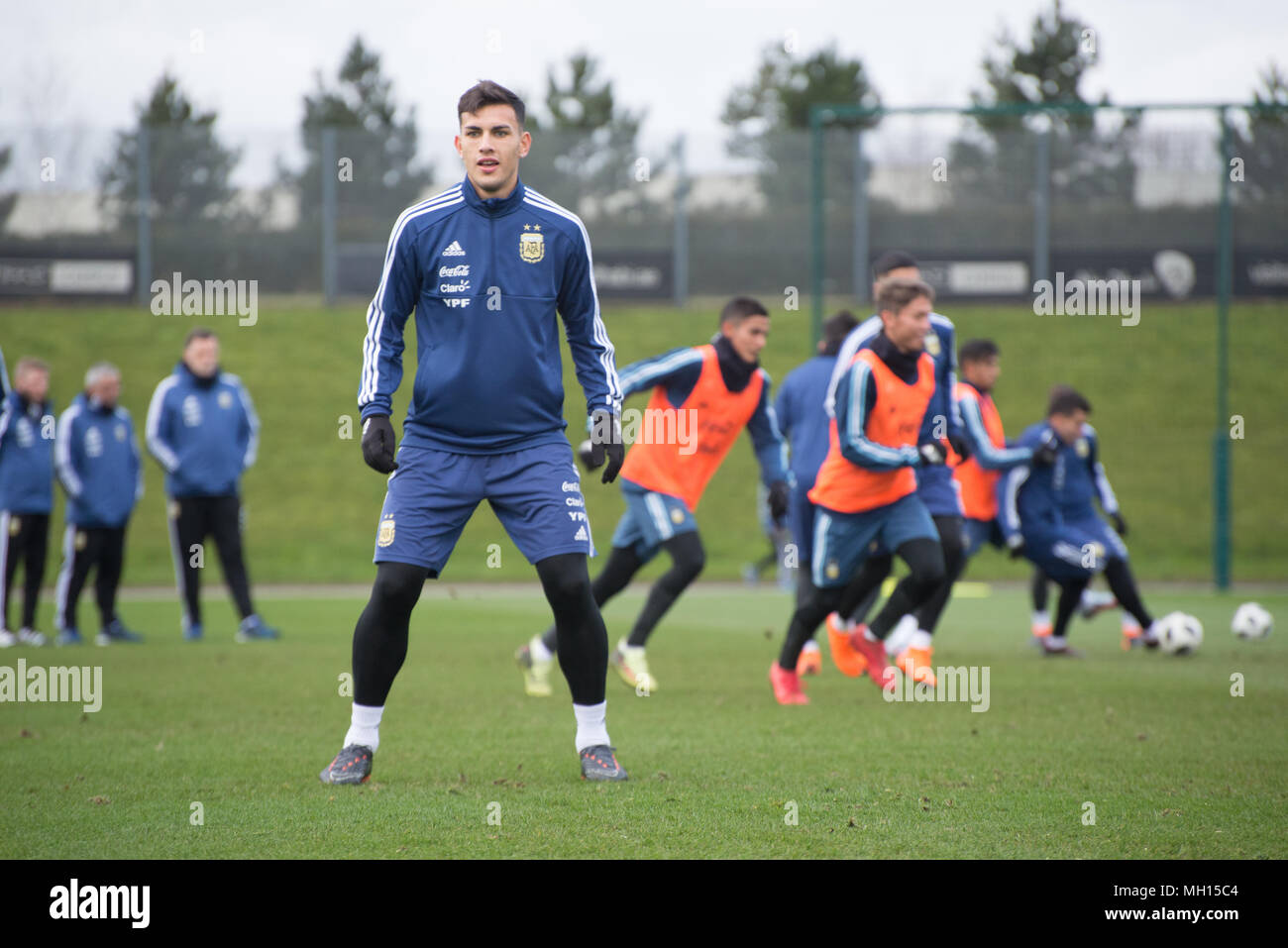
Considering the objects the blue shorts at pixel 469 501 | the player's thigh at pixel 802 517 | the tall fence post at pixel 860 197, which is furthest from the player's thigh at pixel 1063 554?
the tall fence post at pixel 860 197

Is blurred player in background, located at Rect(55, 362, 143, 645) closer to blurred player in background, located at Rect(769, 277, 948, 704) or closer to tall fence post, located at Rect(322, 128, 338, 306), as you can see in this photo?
blurred player in background, located at Rect(769, 277, 948, 704)

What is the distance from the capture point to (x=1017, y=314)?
77.5 ft

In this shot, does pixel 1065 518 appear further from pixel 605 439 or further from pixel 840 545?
pixel 605 439

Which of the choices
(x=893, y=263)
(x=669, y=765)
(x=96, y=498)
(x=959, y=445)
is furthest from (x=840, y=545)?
(x=96, y=498)

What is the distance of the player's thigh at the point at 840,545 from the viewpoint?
7.67 meters

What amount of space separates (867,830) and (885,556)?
13.9 feet

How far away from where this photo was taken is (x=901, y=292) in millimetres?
7215

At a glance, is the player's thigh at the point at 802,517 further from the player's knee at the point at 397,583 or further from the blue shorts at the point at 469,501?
the player's knee at the point at 397,583

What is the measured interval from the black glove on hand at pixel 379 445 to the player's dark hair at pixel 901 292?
3.16 m

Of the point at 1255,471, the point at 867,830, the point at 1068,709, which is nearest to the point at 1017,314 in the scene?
the point at 1255,471

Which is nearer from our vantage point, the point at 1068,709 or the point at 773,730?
the point at 773,730

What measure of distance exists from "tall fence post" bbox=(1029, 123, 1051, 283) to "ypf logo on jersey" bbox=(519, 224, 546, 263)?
19621mm
